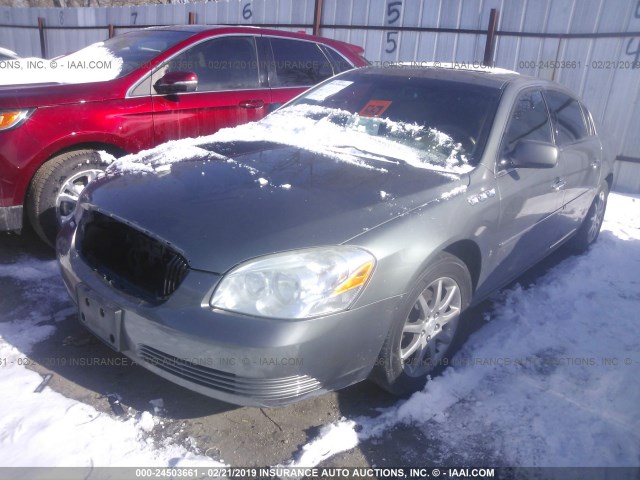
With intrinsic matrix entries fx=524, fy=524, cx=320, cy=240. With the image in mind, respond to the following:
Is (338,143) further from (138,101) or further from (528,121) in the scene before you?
(138,101)

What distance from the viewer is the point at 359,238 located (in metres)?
2.10

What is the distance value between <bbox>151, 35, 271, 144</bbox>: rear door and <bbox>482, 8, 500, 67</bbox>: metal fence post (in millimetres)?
4180

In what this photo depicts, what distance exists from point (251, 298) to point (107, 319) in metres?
0.67

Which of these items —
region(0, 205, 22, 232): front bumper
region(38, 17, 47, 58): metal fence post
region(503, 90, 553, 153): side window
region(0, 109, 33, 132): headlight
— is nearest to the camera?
region(503, 90, 553, 153): side window

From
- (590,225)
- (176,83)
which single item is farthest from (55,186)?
(590,225)

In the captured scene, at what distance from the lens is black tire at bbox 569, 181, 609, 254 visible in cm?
449

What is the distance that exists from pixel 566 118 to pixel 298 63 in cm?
256

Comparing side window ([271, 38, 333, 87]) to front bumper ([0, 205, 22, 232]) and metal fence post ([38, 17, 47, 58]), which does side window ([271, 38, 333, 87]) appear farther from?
metal fence post ([38, 17, 47, 58])

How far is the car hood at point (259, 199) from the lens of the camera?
2.06 m

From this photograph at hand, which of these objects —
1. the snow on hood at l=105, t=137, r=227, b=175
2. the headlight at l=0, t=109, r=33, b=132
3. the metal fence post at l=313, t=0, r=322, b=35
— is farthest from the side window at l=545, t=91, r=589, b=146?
the metal fence post at l=313, t=0, r=322, b=35

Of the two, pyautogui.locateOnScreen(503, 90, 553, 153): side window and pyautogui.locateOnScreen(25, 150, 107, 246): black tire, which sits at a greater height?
pyautogui.locateOnScreen(503, 90, 553, 153): side window

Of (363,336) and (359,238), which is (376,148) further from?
(363,336)

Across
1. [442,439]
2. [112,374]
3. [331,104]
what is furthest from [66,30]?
[442,439]

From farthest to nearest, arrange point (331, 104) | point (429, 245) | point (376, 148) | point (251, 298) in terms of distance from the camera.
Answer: point (331, 104), point (376, 148), point (429, 245), point (251, 298)
